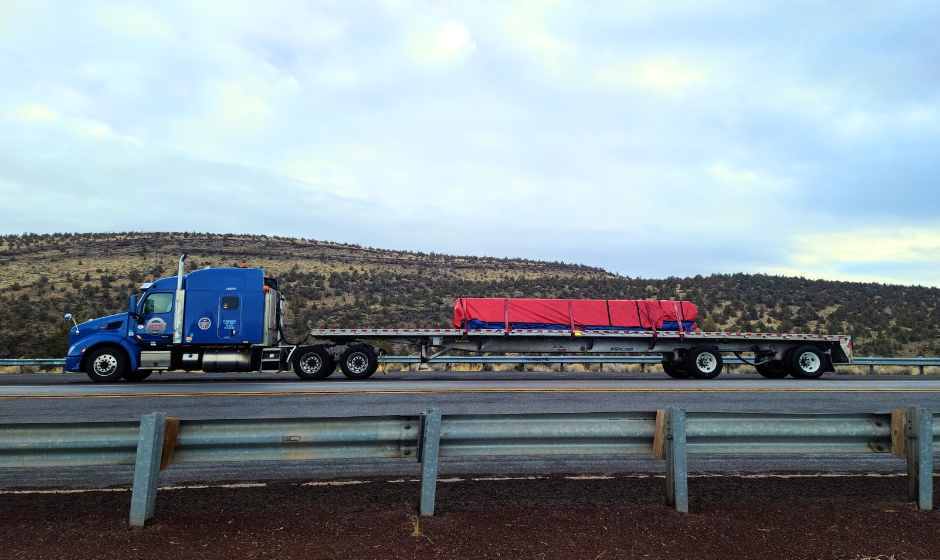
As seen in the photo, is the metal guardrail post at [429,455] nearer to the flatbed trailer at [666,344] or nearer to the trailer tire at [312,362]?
the trailer tire at [312,362]

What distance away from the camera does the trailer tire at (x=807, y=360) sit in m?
20.4

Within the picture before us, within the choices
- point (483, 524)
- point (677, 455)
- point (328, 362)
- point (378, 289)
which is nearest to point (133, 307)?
point (328, 362)

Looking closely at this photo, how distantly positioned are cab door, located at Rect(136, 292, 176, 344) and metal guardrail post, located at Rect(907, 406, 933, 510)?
1750cm

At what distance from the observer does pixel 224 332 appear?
18.4 m

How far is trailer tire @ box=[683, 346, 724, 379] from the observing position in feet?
64.6

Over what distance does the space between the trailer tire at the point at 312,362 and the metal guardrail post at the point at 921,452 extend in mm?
15458

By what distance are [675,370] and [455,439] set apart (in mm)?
17272

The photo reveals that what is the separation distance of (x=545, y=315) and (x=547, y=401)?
8767 mm

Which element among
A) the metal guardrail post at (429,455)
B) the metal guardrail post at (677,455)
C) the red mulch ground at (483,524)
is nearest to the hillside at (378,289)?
the red mulch ground at (483,524)

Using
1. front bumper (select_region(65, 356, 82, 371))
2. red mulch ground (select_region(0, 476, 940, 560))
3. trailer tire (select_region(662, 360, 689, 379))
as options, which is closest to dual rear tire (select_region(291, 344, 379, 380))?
front bumper (select_region(65, 356, 82, 371))

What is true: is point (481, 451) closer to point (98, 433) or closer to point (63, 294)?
point (98, 433)

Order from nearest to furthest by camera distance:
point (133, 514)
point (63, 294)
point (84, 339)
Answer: point (133, 514) → point (84, 339) → point (63, 294)

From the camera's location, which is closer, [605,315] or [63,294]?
[605,315]

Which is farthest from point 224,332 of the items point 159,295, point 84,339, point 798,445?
point 798,445
